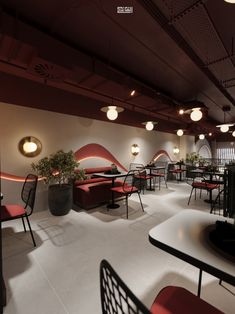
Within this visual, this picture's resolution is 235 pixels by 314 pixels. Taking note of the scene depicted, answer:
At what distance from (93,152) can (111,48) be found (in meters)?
2.87

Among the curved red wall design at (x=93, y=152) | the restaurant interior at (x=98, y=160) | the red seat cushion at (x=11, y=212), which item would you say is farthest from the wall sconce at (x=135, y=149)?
the red seat cushion at (x=11, y=212)

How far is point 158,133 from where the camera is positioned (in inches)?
303

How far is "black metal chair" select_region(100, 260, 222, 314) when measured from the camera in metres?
0.54

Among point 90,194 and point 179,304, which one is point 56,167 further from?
point 179,304

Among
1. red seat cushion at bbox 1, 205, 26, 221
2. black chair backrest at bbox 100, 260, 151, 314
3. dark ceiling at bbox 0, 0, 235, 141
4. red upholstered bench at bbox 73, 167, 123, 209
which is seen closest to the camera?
black chair backrest at bbox 100, 260, 151, 314

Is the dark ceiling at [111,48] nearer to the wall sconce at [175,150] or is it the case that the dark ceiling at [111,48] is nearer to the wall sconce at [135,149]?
the wall sconce at [135,149]

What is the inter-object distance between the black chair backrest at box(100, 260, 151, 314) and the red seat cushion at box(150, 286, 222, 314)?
1.10 ft

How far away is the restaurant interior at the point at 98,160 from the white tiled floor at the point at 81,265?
0.04 ft

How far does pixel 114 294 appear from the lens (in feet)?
2.12

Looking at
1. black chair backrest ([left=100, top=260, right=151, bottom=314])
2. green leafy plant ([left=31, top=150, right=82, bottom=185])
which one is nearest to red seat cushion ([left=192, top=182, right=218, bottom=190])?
green leafy plant ([left=31, top=150, right=82, bottom=185])

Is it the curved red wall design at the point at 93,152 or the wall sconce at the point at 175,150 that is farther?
the wall sconce at the point at 175,150

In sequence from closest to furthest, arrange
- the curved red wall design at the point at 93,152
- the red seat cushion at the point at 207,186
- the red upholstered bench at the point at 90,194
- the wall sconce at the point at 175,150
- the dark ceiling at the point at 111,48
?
1. the dark ceiling at the point at 111,48
2. the red upholstered bench at the point at 90,194
3. the red seat cushion at the point at 207,186
4. the curved red wall design at the point at 93,152
5. the wall sconce at the point at 175,150

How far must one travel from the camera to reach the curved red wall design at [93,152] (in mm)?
4777

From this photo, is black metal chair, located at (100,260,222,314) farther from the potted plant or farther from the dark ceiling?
the potted plant
